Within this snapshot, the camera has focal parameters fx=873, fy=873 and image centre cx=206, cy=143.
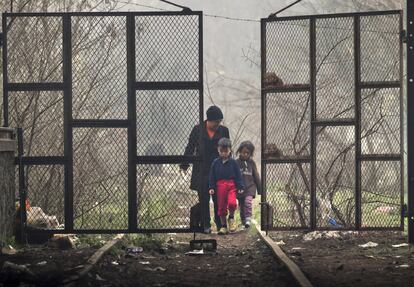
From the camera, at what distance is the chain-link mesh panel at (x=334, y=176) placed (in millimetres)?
13602

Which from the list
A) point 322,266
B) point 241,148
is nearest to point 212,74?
point 241,148

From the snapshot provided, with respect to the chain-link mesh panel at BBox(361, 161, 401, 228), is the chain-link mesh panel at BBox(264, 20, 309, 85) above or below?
above

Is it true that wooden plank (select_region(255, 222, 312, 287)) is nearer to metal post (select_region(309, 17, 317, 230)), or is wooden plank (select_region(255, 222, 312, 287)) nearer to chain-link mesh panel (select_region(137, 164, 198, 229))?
metal post (select_region(309, 17, 317, 230))

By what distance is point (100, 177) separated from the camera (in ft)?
45.6

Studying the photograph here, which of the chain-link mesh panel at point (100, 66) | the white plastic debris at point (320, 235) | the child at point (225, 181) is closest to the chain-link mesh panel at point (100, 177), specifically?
the chain-link mesh panel at point (100, 66)

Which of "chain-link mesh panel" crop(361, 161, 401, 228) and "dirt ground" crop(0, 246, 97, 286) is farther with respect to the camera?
"chain-link mesh panel" crop(361, 161, 401, 228)

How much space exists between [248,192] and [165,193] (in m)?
3.02

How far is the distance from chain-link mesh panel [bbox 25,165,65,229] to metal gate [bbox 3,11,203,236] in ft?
0.06

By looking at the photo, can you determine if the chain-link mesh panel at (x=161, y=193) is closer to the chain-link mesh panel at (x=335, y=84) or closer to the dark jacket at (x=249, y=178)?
the chain-link mesh panel at (x=335, y=84)

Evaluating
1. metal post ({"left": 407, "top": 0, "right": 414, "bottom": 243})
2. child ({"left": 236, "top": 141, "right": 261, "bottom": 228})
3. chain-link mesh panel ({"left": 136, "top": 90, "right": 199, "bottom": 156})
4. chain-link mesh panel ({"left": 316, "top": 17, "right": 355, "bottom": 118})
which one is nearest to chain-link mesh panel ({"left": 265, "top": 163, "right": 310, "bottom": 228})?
chain-link mesh panel ({"left": 316, "top": 17, "right": 355, "bottom": 118})

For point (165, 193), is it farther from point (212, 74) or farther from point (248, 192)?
point (212, 74)

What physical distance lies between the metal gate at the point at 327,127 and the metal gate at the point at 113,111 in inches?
55.1

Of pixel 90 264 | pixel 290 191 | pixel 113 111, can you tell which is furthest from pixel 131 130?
pixel 90 264

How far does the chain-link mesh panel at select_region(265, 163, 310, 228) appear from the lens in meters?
13.6
